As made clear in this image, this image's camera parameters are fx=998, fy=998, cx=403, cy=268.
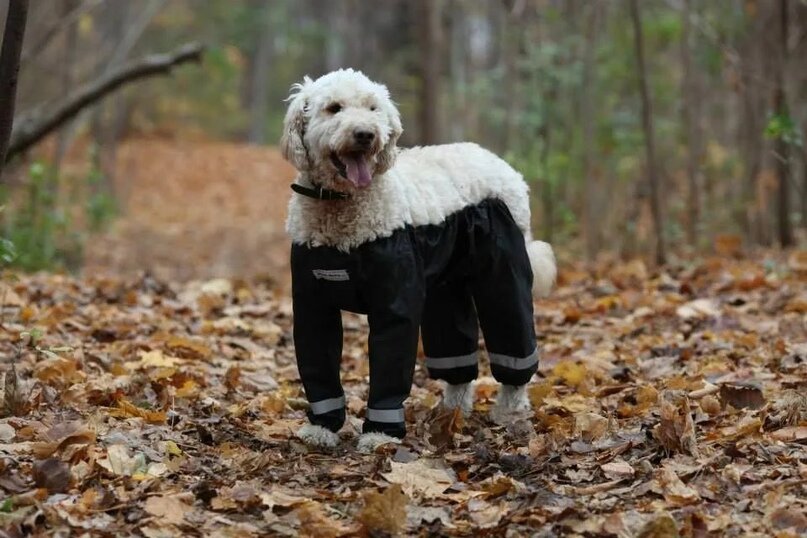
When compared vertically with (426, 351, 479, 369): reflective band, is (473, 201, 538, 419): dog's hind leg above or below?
above

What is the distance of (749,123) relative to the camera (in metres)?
10.7

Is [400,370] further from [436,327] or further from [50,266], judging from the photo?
[50,266]

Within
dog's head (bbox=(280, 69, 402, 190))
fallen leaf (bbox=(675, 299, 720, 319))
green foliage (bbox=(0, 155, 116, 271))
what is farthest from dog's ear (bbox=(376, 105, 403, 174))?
green foliage (bbox=(0, 155, 116, 271))

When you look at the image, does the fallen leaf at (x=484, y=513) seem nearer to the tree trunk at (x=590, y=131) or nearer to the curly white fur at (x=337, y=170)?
the curly white fur at (x=337, y=170)

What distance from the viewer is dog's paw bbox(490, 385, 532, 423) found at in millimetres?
4867

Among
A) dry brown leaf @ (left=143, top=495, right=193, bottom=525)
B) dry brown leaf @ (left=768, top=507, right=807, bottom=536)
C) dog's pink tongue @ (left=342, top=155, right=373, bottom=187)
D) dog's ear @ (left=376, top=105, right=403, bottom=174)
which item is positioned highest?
dog's ear @ (left=376, top=105, right=403, bottom=174)

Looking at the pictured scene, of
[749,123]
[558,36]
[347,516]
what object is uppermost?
[558,36]

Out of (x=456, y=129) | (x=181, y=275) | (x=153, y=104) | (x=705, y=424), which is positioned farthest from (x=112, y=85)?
(x=153, y=104)

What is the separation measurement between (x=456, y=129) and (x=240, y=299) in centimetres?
1356

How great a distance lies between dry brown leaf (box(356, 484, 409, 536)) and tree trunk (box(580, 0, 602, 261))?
22.6 feet

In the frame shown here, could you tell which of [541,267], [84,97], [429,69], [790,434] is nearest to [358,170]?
[541,267]

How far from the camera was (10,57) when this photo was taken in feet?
12.3

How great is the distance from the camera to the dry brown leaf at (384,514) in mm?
3244

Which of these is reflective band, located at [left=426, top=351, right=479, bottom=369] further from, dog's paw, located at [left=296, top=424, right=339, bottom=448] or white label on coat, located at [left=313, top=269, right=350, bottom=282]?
white label on coat, located at [left=313, top=269, right=350, bottom=282]
